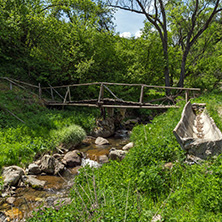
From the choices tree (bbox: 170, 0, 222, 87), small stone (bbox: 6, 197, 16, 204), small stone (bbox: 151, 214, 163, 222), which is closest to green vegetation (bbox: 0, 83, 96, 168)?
small stone (bbox: 6, 197, 16, 204)

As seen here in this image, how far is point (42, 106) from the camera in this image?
472 inches

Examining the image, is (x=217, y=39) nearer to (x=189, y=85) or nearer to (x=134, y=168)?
(x=189, y=85)

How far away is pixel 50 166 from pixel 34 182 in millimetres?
898

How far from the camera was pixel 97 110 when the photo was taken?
44.8 ft

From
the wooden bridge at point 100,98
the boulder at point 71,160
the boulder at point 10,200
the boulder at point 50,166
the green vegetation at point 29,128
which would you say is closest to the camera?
the boulder at point 10,200

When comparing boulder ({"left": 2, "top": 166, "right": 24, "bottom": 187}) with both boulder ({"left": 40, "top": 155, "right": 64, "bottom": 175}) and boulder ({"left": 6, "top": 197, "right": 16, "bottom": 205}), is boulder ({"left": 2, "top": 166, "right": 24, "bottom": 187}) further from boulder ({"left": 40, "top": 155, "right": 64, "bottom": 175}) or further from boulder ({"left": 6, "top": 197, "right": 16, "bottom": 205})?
boulder ({"left": 40, "top": 155, "right": 64, "bottom": 175})

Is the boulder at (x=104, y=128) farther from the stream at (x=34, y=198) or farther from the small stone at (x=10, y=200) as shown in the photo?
the small stone at (x=10, y=200)

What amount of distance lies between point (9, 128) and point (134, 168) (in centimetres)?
597

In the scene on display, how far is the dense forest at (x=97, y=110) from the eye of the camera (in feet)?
10.2

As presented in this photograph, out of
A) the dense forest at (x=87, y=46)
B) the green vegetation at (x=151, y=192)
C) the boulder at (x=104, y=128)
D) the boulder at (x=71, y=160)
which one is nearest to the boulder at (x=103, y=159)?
the boulder at (x=71, y=160)

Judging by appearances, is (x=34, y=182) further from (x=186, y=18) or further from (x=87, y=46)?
(x=186, y=18)

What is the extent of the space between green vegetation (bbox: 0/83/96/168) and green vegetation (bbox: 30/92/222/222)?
348 cm

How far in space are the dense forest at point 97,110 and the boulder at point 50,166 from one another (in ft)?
1.98

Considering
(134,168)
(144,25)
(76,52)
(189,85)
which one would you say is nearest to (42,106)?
(76,52)
